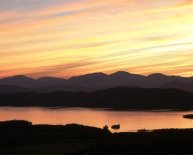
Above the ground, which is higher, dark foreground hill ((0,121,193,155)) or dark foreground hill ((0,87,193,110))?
dark foreground hill ((0,87,193,110))

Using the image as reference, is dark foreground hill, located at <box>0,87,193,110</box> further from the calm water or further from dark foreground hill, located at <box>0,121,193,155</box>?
dark foreground hill, located at <box>0,121,193,155</box>

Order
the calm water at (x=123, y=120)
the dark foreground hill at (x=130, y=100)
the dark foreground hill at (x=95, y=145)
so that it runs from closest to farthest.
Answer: the dark foreground hill at (x=95, y=145) → the calm water at (x=123, y=120) → the dark foreground hill at (x=130, y=100)

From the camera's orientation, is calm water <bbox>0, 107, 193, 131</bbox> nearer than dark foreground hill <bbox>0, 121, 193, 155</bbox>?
No

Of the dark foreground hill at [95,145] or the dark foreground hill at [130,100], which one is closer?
the dark foreground hill at [95,145]

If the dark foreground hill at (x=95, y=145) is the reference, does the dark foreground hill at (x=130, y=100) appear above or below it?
above

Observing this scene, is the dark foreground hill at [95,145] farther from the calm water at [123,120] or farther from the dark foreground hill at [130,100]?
the dark foreground hill at [130,100]

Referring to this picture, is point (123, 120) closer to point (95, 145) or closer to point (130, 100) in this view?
point (95, 145)

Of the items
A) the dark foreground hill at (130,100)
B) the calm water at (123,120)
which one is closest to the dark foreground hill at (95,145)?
the calm water at (123,120)

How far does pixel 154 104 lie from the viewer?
161 meters

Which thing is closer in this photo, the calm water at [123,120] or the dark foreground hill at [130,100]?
the calm water at [123,120]

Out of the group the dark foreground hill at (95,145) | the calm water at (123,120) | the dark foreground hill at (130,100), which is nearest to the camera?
the dark foreground hill at (95,145)

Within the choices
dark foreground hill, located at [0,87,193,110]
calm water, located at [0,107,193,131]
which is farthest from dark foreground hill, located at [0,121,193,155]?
dark foreground hill, located at [0,87,193,110]

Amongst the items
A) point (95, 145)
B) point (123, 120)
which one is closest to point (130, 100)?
point (123, 120)

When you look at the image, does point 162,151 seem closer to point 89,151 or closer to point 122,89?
point 89,151
